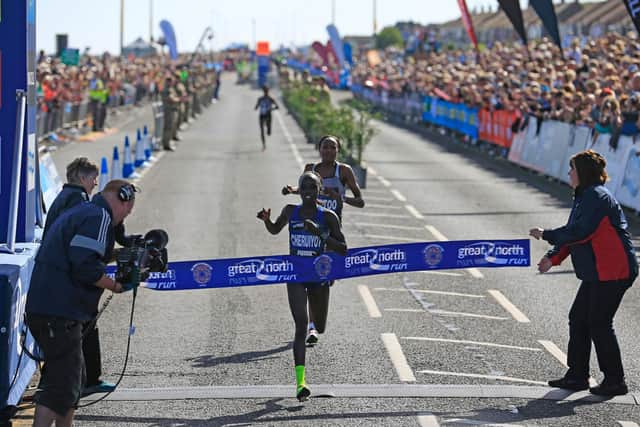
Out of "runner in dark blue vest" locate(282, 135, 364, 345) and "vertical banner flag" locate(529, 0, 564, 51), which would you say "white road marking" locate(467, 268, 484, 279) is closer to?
"runner in dark blue vest" locate(282, 135, 364, 345)

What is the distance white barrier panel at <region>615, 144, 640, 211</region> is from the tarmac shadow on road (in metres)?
12.1

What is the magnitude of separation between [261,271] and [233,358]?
51.5 inches

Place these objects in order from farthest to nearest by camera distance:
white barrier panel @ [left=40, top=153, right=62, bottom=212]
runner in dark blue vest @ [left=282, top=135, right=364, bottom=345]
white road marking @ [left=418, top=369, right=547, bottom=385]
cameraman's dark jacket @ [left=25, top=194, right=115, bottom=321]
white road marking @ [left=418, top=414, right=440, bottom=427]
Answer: white barrier panel @ [left=40, top=153, right=62, bottom=212]
runner in dark blue vest @ [left=282, top=135, right=364, bottom=345]
white road marking @ [left=418, top=369, right=547, bottom=385]
white road marking @ [left=418, top=414, right=440, bottom=427]
cameraman's dark jacket @ [left=25, top=194, right=115, bottom=321]

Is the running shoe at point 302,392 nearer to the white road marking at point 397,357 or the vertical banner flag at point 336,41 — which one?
the white road marking at point 397,357

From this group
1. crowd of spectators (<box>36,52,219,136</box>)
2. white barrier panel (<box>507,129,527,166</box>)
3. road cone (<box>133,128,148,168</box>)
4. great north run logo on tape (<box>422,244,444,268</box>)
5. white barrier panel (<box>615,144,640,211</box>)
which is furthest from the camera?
crowd of spectators (<box>36,52,219,136</box>)

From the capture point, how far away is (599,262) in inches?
404

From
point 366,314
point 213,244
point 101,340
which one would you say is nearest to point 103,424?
point 101,340

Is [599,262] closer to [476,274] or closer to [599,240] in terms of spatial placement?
[599,240]

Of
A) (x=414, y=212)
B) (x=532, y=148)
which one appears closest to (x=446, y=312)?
(x=414, y=212)

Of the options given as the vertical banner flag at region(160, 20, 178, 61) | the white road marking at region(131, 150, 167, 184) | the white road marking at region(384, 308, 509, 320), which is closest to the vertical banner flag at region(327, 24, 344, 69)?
the vertical banner flag at region(160, 20, 178, 61)

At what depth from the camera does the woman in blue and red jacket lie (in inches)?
403

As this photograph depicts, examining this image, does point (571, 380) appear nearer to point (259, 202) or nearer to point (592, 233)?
point (592, 233)

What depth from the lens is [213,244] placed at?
1914 centimetres

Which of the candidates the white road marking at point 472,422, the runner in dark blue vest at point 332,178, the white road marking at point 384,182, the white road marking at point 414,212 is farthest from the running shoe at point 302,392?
the white road marking at point 384,182
